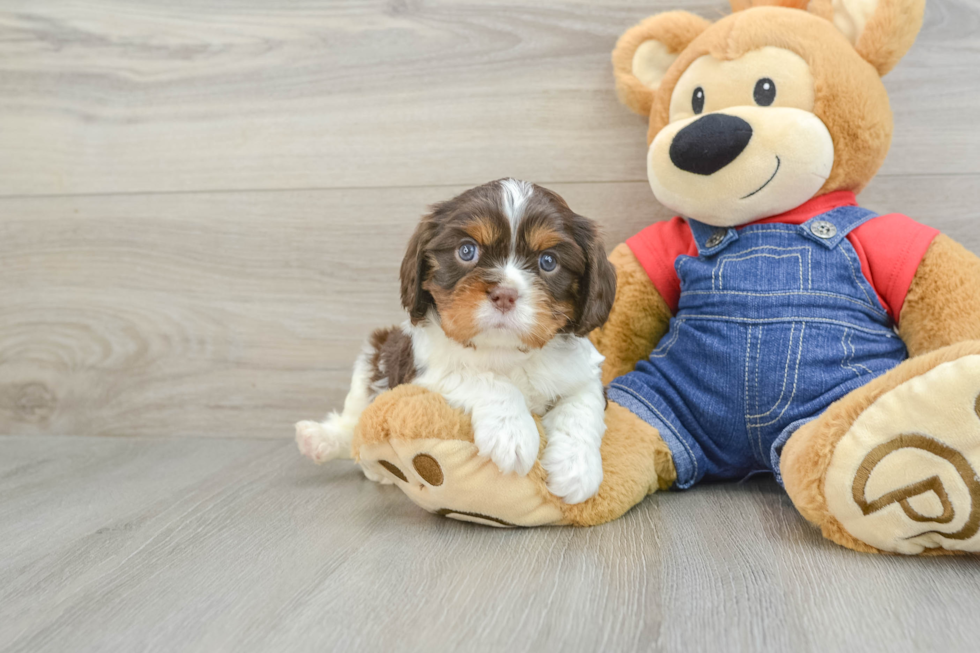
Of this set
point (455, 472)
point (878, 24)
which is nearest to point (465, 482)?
point (455, 472)

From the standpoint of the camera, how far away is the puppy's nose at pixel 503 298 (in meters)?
1.29

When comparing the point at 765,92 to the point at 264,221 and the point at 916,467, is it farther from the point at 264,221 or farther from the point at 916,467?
the point at 264,221

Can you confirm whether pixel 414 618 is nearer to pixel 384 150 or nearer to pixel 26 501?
pixel 26 501

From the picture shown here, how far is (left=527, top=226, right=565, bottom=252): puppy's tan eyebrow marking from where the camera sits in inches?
53.7

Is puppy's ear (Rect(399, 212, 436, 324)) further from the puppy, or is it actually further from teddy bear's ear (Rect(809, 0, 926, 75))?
teddy bear's ear (Rect(809, 0, 926, 75))

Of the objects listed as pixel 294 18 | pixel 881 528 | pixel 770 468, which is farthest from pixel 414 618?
pixel 294 18

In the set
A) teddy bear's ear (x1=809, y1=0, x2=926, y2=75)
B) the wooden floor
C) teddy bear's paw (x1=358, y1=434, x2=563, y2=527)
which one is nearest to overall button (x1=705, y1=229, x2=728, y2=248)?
the wooden floor

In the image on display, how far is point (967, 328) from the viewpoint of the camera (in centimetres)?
149

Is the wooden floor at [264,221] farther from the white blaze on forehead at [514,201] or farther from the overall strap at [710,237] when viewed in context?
the white blaze on forehead at [514,201]

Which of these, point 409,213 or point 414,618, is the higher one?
point 409,213

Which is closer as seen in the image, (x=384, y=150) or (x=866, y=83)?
(x=866, y=83)

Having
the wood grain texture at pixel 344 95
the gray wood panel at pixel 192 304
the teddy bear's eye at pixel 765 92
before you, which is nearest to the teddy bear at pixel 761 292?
the teddy bear's eye at pixel 765 92

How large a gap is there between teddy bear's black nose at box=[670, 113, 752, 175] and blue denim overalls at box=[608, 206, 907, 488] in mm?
190

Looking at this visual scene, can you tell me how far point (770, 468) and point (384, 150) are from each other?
1.39m
